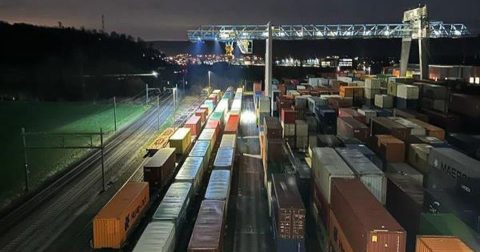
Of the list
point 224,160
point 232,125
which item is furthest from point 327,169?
point 232,125

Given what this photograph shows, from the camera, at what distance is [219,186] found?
25.4 m

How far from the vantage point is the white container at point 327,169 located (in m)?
20.8

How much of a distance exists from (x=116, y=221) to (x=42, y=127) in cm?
4782

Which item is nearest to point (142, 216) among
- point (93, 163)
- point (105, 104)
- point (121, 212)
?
point (121, 212)

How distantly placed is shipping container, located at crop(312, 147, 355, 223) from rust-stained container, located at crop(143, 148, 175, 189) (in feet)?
35.0

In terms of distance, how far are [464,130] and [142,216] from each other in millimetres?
32892

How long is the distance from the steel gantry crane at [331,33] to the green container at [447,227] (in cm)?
4258

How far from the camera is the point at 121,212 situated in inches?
792

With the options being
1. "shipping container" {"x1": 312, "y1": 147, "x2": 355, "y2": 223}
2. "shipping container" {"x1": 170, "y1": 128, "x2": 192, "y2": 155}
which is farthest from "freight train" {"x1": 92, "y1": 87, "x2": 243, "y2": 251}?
"shipping container" {"x1": 312, "y1": 147, "x2": 355, "y2": 223}

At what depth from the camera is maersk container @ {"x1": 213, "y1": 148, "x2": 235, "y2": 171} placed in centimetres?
3025

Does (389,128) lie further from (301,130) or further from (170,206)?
(170,206)

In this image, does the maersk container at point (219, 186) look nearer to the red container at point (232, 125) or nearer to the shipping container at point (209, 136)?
the shipping container at point (209, 136)

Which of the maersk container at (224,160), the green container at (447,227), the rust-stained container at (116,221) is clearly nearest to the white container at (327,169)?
the green container at (447,227)

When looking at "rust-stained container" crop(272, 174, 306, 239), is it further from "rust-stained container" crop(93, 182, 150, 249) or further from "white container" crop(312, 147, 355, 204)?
"rust-stained container" crop(93, 182, 150, 249)
